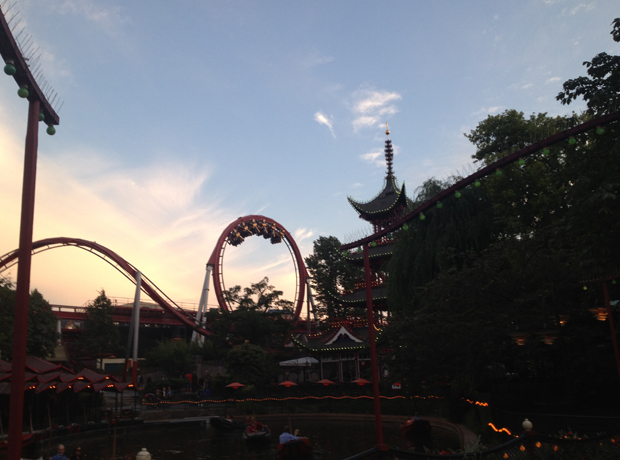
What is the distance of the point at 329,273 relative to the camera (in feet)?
179

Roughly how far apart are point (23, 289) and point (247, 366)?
88.5 feet

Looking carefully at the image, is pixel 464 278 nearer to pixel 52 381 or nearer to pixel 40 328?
pixel 52 381

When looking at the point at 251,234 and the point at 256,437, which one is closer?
the point at 256,437

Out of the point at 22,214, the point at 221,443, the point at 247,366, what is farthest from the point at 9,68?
the point at 247,366

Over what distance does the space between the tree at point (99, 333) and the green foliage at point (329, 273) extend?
22.3 meters

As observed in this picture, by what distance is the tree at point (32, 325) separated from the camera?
2473cm

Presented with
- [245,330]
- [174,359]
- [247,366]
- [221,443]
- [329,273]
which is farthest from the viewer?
[329,273]

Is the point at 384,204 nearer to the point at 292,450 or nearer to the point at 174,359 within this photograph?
the point at 174,359

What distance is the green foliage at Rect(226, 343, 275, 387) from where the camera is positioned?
30906 millimetres

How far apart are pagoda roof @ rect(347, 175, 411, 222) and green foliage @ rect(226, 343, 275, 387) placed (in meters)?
15.2

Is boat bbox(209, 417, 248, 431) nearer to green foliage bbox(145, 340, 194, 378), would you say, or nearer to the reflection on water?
the reflection on water

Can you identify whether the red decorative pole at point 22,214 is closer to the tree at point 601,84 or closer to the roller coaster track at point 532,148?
the roller coaster track at point 532,148

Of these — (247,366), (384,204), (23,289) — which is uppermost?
(384,204)

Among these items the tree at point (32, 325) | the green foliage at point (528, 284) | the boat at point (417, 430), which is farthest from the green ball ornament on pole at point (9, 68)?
the tree at point (32, 325)
